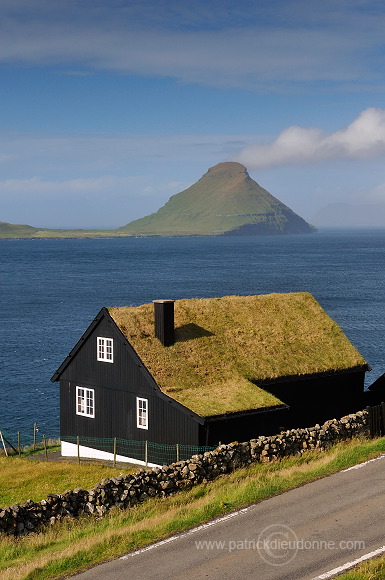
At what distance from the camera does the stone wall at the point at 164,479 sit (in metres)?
23.1

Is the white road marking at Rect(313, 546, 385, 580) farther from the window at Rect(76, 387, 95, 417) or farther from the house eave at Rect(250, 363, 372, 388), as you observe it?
the window at Rect(76, 387, 95, 417)

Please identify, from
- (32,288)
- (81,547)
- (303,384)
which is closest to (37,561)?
(81,547)

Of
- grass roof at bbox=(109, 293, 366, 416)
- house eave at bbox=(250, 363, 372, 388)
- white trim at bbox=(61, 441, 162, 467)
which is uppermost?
grass roof at bbox=(109, 293, 366, 416)

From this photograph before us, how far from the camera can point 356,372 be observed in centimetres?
4184

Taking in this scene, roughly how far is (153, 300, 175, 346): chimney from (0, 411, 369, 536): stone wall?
9846 mm

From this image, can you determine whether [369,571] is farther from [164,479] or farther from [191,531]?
[164,479]

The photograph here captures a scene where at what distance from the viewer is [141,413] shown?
36.8 meters

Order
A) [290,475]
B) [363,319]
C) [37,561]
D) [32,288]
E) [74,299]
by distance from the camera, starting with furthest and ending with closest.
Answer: [32,288] < [74,299] < [363,319] < [290,475] < [37,561]

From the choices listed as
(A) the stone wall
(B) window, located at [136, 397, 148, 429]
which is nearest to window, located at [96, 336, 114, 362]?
(B) window, located at [136, 397, 148, 429]

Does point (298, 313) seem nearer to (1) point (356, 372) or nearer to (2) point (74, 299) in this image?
(1) point (356, 372)

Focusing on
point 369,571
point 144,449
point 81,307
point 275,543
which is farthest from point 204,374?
point 81,307

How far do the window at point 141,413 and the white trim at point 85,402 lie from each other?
12.6 feet

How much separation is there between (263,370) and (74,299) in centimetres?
10607

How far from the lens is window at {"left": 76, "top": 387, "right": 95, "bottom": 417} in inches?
1571
